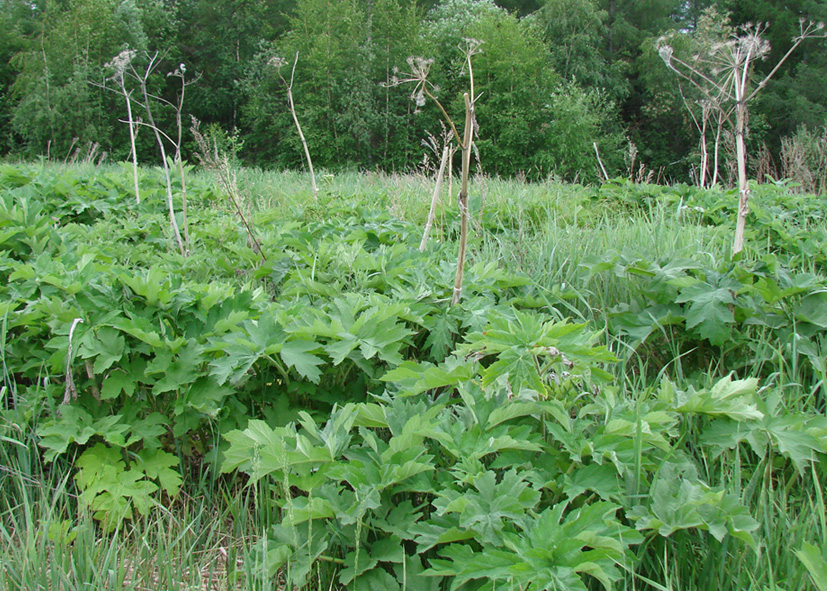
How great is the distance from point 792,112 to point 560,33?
438 inches

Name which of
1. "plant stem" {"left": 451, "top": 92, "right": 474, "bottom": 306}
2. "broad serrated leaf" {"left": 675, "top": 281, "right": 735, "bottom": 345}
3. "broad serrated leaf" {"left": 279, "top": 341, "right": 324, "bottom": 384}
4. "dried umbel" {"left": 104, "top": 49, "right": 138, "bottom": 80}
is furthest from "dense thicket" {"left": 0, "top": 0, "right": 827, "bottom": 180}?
"broad serrated leaf" {"left": 279, "top": 341, "right": 324, "bottom": 384}

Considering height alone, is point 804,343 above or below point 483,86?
below

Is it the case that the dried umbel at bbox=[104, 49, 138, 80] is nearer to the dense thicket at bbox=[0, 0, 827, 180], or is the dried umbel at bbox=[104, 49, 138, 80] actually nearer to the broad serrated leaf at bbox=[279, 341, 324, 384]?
the broad serrated leaf at bbox=[279, 341, 324, 384]

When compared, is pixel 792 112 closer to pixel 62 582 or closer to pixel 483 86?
pixel 483 86

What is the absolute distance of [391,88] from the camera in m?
23.6

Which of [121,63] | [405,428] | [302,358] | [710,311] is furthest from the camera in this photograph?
[121,63]

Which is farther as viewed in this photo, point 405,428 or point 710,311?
point 710,311

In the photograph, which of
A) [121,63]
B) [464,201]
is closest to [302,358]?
[464,201]

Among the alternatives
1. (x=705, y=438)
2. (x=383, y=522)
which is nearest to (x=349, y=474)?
(x=383, y=522)

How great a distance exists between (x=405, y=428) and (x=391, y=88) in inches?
954

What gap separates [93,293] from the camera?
1.83 metres

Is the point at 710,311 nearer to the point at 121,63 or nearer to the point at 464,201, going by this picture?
the point at 464,201

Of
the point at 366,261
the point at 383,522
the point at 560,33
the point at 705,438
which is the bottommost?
the point at 383,522

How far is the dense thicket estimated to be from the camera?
2120 centimetres
